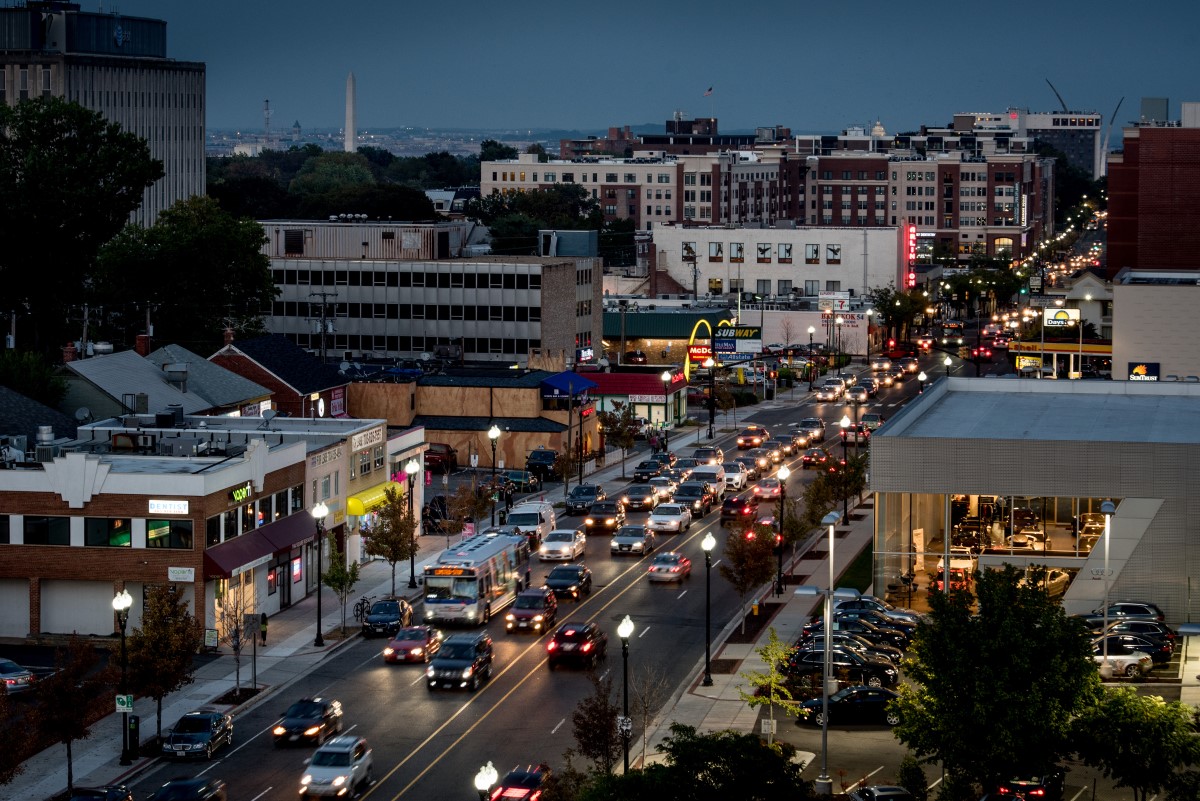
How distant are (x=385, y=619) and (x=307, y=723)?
546 inches

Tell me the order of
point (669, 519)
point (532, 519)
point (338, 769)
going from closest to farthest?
point (338, 769), point (532, 519), point (669, 519)

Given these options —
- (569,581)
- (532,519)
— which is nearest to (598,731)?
(569,581)

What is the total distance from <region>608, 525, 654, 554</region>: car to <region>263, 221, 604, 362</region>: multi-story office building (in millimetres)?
53646

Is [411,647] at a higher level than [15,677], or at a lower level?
higher

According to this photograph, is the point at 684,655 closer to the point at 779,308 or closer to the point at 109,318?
the point at 109,318

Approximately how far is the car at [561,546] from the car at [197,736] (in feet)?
90.8

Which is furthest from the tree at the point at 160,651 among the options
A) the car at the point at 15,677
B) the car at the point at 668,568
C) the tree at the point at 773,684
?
the car at the point at 668,568

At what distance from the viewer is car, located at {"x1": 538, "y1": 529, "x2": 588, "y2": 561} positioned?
253ft

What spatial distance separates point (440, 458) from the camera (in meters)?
100

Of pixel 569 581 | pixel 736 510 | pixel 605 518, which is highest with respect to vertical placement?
pixel 736 510

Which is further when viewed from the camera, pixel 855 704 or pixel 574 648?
pixel 574 648

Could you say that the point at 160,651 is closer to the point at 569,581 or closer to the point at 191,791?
the point at 191,791

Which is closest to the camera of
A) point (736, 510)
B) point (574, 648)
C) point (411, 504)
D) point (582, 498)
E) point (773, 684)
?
point (773, 684)

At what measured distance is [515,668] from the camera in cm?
5953
